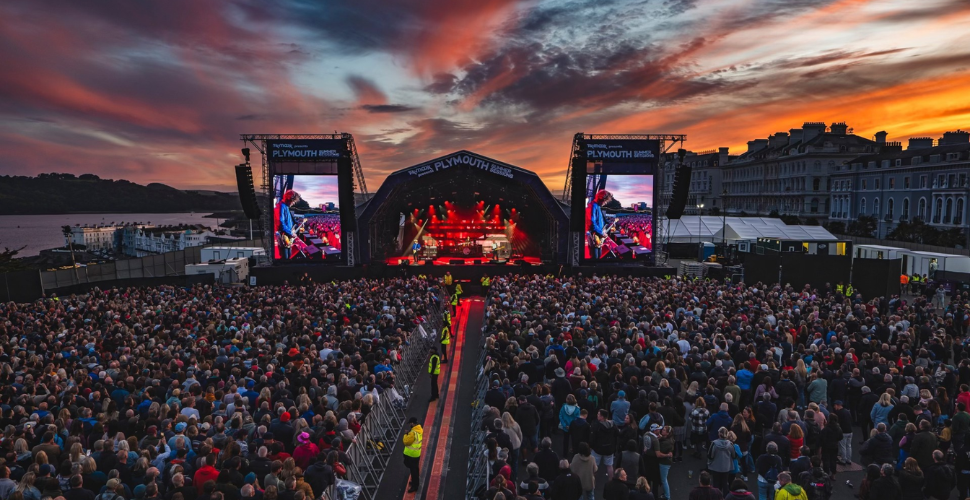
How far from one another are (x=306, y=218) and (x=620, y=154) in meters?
17.1

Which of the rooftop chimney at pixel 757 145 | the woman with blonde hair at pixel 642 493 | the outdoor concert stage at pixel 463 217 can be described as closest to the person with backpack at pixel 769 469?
the woman with blonde hair at pixel 642 493

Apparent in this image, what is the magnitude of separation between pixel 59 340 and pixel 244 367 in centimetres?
702

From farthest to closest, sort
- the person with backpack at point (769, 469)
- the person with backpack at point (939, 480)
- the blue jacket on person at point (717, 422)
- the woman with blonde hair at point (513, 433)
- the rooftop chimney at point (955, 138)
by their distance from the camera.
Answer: the rooftop chimney at point (955, 138)
the blue jacket on person at point (717, 422)
the woman with blonde hair at point (513, 433)
the person with backpack at point (769, 469)
the person with backpack at point (939, 480)

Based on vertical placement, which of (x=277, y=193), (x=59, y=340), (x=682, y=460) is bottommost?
(x=682, y=460)

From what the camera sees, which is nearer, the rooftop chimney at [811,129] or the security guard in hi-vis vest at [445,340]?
the security guard in hi-vis vest at [445,340]

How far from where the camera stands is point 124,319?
17.0m

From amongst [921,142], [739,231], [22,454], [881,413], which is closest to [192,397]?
[22,454]

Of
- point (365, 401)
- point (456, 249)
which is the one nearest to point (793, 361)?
point (365, 401)

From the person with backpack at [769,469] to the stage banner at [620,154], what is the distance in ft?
75.3

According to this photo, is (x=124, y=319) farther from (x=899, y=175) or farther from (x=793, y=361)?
(x=899, y=175)

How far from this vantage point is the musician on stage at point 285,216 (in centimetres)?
2931

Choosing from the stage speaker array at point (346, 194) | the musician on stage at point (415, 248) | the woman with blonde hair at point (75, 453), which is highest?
the stage speaker array at point (346, 194)

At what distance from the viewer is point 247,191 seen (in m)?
Answer: 28.7

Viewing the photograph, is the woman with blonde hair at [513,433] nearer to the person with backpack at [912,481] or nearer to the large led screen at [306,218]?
the person with backpack at [912,481]
